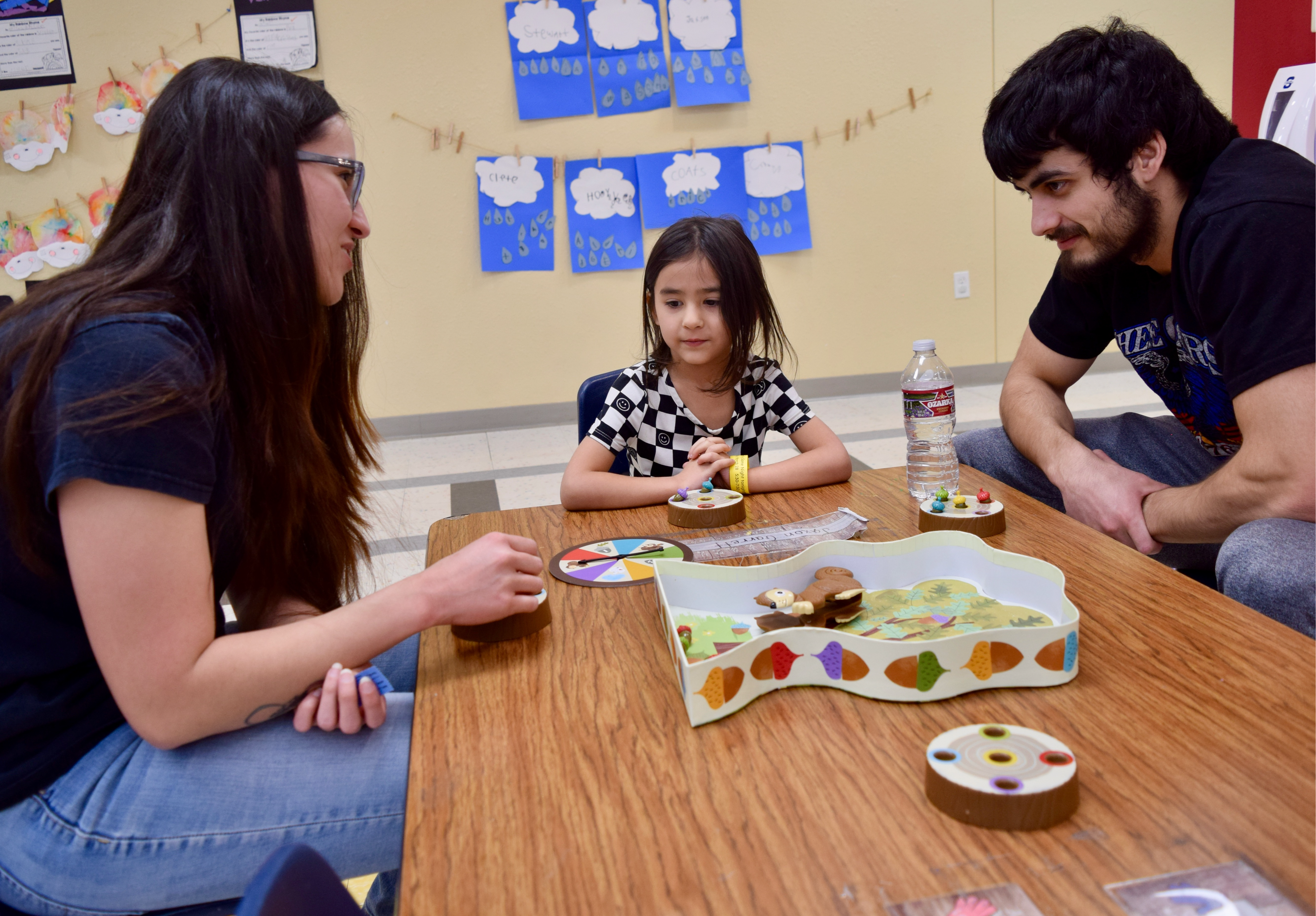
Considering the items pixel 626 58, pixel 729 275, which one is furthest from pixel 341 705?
pixel 626 58

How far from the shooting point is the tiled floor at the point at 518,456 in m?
2.91

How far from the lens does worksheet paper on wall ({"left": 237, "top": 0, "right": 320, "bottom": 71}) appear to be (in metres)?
3.71

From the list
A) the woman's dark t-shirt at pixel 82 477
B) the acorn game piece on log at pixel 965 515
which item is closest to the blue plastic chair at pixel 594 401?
the acorn game piece on log at pixel 965 515

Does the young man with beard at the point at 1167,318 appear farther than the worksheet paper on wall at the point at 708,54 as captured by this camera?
No

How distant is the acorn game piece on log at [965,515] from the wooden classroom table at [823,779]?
7.7 inches

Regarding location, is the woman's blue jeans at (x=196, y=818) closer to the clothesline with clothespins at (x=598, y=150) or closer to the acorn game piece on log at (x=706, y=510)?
the acorn game piece on log at (x=706, y=510)

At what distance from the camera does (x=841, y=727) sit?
2.33ft

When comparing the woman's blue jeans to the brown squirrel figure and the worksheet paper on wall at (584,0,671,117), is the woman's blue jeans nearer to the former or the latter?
the brown squirrel figure

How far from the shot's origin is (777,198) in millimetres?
4141

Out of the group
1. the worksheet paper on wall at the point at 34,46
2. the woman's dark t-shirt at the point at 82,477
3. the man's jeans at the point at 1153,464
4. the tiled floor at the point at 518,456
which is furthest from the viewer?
the worksheet paper on wall at the point at 34,46

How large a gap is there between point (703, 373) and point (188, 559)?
3.67ft

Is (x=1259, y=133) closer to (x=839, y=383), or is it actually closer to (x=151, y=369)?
(x=839, y=383)

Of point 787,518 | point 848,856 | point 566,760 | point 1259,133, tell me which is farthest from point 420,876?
point 1259,133

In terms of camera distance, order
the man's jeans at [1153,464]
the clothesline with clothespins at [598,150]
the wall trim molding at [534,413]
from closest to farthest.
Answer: the man's jeans at [1153,464] → the clothesline with clothespins at [598,150] → the wall trim molding at [534,413]
